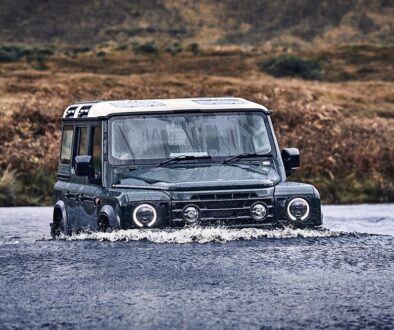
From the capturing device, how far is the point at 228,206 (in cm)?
1093

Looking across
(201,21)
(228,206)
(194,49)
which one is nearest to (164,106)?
(228,206)

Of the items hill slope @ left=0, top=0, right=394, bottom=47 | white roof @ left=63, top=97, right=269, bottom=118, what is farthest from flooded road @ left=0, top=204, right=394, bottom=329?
hill slope @ left=0, top=0, right=394, bottom=47

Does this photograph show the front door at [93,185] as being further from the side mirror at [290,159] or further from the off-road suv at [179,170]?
the side mirror at [290,159]

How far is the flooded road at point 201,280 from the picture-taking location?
24.4 feet

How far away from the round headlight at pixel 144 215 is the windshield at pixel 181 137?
39.1 inches

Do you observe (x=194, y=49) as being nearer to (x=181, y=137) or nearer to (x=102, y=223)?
(x=181, y=137)

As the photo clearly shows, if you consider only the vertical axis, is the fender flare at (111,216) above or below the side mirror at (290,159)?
below

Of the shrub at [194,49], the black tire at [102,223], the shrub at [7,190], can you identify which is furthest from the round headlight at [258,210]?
the shrub at [194,49]

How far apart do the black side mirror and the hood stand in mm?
400

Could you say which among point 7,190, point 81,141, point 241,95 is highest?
point 241,95

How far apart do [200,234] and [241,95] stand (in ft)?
103

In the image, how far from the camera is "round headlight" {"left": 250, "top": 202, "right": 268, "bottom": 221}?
10961mm

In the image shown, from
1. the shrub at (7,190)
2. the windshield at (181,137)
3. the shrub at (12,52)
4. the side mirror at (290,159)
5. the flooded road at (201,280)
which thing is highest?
the shrub at (12,52)

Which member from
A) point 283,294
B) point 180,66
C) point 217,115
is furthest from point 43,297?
point 180,66
